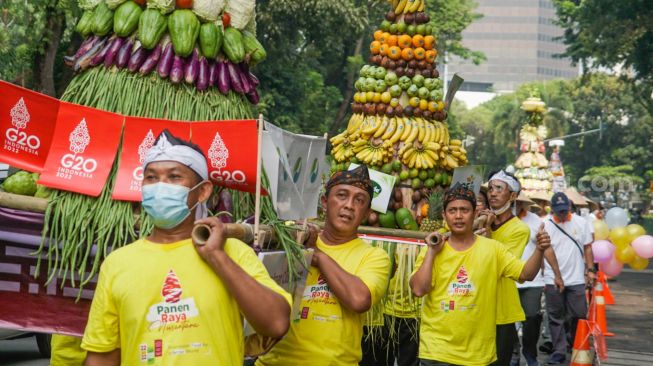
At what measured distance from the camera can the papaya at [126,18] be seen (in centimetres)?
581

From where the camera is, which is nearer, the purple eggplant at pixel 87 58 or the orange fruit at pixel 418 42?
the purple eggplant at pixel 87 58

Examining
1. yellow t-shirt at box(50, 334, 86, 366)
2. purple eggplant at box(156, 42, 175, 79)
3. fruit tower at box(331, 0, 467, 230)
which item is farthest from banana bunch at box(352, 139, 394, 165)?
yellow t-shirt at box(50, 334, 86, 366)

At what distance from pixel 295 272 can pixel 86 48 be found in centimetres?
163

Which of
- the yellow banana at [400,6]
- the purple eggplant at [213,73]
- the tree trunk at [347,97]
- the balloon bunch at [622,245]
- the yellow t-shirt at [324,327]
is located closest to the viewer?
the yellow t-shirt at [324,327]

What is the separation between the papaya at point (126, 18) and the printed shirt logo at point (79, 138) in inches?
23.2

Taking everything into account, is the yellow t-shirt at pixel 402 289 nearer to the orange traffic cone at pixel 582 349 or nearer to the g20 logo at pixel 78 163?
the orange traffic cone at pixel 582 349

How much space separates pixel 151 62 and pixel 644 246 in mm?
14968

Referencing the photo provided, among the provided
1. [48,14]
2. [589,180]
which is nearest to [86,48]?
[48,14]

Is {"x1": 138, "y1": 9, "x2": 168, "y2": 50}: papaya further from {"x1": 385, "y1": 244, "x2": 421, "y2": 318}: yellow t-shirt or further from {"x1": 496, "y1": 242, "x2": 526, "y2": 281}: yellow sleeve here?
{"x1": 385, "y1": 244, "x2": 421, "y2": 318}: yellow t-shirt

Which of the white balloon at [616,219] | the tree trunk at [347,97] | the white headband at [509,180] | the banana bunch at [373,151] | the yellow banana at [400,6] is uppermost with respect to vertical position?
the tree trunk at [347,97]

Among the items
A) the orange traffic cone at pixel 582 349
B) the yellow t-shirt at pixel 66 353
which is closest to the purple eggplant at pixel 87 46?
the yellow t-shirt at pixel 66 353

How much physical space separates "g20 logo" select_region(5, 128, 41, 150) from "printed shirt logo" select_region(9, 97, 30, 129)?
1.1 inches

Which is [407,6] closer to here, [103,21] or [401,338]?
[401,338]

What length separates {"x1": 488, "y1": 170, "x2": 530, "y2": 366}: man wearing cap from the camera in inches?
345
